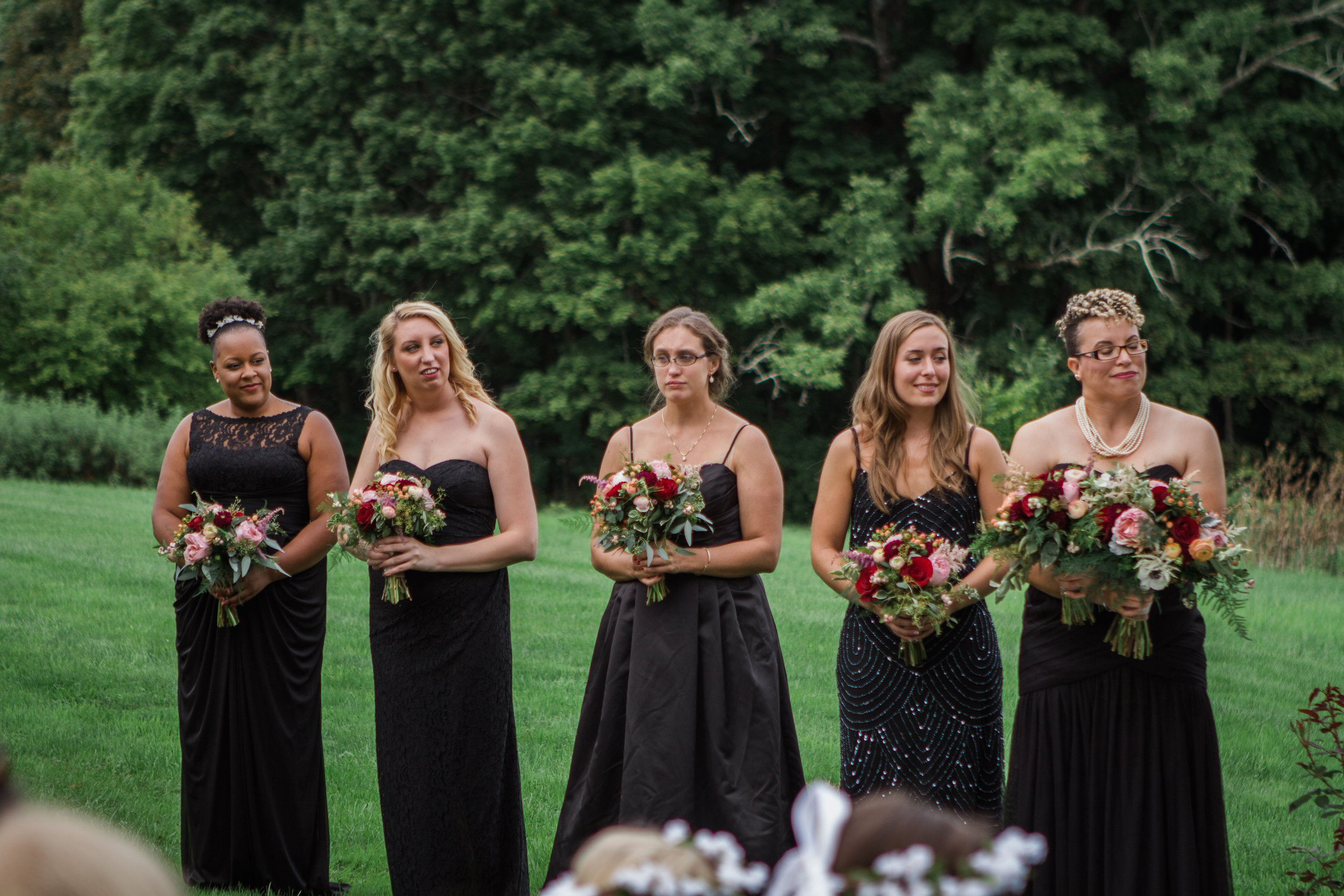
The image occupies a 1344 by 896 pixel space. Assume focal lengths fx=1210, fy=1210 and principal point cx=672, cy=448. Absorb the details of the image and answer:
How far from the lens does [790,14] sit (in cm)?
2620

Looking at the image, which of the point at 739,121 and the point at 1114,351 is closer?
the point at 1114,351

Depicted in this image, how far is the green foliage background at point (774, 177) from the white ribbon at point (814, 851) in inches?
839

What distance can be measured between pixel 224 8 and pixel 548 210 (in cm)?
962

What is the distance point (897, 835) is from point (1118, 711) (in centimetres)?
309

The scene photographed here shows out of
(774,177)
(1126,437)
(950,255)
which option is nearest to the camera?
(1126,437)

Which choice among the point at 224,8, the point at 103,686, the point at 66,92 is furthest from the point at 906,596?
the point at 66,92

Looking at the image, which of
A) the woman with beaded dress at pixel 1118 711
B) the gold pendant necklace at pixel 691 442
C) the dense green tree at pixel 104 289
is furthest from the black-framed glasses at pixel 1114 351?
the dense green tree at pixel 104 289

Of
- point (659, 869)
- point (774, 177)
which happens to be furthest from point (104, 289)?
point (659, 869)

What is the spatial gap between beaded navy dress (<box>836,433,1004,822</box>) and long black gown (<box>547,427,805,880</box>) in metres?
0.36

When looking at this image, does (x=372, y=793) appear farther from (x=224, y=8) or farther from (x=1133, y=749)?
(x=224, y=8)

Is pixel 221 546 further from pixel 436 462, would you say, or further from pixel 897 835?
pixel 897 835

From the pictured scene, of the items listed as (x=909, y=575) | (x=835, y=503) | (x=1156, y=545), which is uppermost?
(x=835, y=503)

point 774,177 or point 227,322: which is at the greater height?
point 774,177

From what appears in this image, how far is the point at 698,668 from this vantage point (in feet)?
16.8
